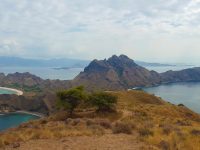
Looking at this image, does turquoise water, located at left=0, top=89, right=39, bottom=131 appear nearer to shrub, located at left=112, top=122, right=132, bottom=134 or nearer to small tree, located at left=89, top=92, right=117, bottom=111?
small tree, located at left=89, top=92, right=117, bottom=111

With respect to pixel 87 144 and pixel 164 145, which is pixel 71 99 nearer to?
pixel 87 144

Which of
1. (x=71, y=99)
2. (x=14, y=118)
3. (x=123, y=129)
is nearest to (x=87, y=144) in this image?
(x=123, y=129)

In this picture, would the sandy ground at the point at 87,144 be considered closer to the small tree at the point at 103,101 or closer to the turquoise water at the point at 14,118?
the small tree at the point at 103,101

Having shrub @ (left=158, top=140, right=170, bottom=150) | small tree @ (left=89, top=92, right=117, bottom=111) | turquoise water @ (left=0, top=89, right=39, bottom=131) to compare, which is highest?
shrub @ (left=158, top=140, right=170, bottom=150)

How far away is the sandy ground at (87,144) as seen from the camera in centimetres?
1140

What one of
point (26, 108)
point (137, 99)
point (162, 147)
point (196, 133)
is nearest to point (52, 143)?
point (162, 147)

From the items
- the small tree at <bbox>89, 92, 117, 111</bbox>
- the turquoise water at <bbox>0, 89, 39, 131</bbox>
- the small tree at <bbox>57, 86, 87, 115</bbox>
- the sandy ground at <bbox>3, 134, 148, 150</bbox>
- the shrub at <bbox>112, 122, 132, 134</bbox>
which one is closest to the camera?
the sandy ground at <bbox>3, 134, 148, 150</bbox>

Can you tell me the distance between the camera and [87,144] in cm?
1204

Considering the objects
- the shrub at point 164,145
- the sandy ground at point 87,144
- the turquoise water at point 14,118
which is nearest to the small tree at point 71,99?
the sandy ground at point 87,144

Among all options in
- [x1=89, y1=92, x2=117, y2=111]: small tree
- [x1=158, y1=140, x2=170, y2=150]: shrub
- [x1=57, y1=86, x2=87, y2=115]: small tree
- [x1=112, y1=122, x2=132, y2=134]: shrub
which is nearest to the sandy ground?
[x1=158, y1=140, x2=170, y2=150]: shrub

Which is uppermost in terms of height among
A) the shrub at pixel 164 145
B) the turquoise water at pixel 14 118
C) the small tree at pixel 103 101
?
the shrub at pixel 164 145

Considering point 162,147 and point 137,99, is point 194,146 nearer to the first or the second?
point 162,147

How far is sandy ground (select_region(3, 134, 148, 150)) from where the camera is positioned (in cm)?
1140

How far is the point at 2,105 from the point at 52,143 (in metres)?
159
